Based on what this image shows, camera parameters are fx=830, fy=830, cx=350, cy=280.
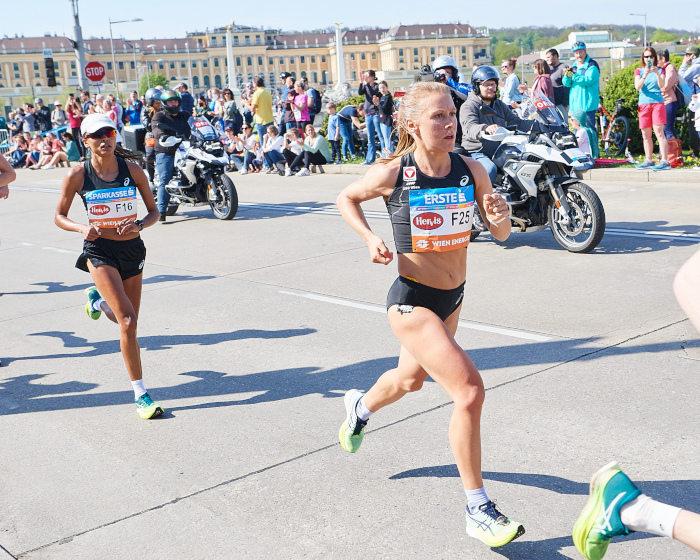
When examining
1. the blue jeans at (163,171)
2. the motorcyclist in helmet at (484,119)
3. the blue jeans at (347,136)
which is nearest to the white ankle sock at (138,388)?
the motorcyclist in helmet at (484,119)

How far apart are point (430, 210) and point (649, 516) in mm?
1532

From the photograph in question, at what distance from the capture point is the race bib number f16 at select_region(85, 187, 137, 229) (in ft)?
16.6

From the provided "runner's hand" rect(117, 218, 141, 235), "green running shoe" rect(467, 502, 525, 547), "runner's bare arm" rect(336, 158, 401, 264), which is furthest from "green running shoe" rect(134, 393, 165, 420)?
"green running shoe" rect(467, 502, 525, 547)

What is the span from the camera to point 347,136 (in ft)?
64.7

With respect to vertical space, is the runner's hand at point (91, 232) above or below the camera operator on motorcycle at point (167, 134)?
below

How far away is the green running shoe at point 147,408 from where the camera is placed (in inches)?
189

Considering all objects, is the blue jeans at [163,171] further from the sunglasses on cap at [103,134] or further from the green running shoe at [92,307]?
the sunglasses on cap at [103,134]

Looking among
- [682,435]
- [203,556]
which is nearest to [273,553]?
[203,556]

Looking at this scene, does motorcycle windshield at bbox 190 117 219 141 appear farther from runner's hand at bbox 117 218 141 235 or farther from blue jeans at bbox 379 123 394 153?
runner's hand at bbox 117 218 141 235

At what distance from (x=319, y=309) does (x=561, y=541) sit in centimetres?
413

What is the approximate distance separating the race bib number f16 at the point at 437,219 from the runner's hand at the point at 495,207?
13cm

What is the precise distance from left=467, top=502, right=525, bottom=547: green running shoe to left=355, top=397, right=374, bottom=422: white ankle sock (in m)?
0.82

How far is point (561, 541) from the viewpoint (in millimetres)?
3199

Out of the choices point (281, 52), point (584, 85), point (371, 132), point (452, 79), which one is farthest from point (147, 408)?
point (281, 52)
